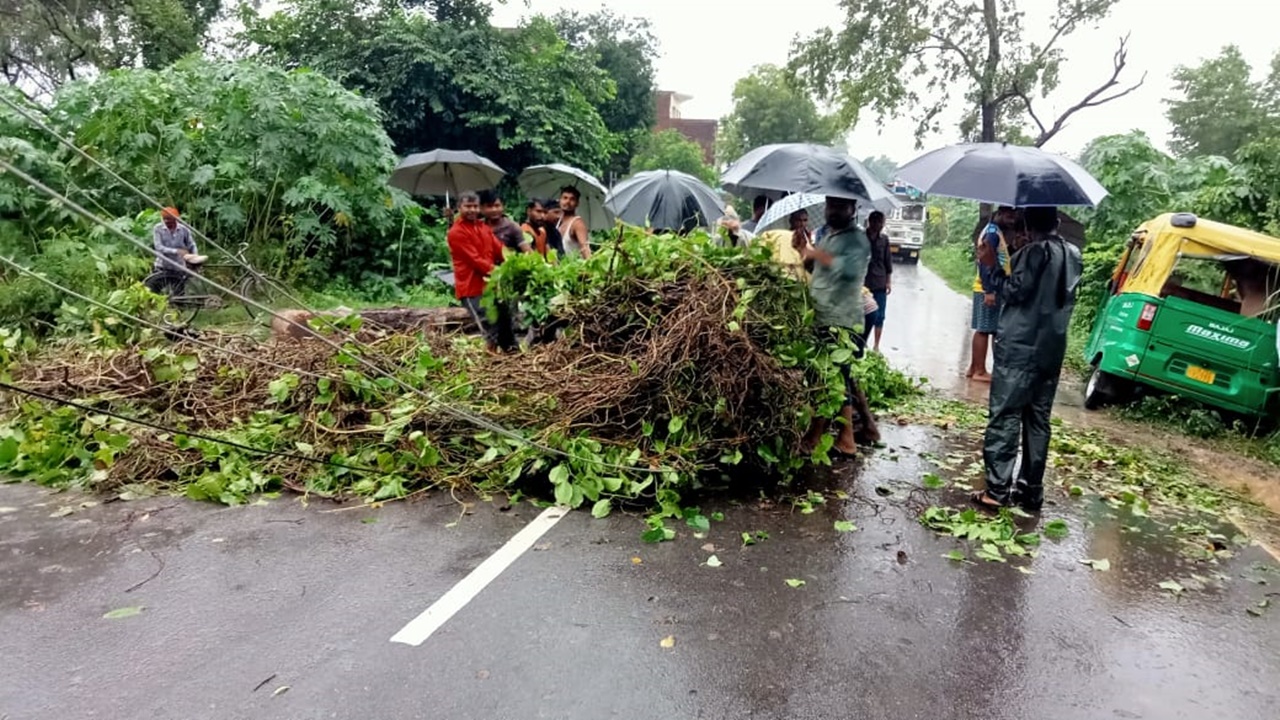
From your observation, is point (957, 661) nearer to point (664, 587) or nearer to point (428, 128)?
point (664, 587)

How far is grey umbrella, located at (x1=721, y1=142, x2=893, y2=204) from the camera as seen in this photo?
5.07 meters

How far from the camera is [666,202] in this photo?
305 inches

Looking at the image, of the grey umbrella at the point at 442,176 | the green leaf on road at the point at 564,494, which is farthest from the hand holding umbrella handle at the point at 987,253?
the grey umbrella at the point at 442,176

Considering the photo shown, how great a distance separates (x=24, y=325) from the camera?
7.89 meters

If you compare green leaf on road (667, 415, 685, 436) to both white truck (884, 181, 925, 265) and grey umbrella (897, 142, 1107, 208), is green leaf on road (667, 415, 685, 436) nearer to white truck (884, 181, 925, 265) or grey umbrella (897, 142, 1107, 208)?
grey umbrella (897, 142, 1107, 208)

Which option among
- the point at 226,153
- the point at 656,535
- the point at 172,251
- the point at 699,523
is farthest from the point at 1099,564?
the point at 226,153

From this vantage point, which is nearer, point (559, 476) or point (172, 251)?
point (559, 476)

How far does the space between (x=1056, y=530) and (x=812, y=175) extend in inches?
104

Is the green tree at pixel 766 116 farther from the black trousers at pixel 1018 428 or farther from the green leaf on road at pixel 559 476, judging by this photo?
the green leaf on road at pixel 559 476

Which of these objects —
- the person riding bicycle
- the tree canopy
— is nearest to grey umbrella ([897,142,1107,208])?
the person riding bicycle

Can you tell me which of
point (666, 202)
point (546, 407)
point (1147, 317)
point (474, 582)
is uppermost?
point (666, 202)

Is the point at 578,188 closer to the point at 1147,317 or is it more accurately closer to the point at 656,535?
the point at 1147,317

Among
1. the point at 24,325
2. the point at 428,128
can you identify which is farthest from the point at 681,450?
the point at 428,128

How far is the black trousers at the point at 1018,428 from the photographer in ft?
15.5
